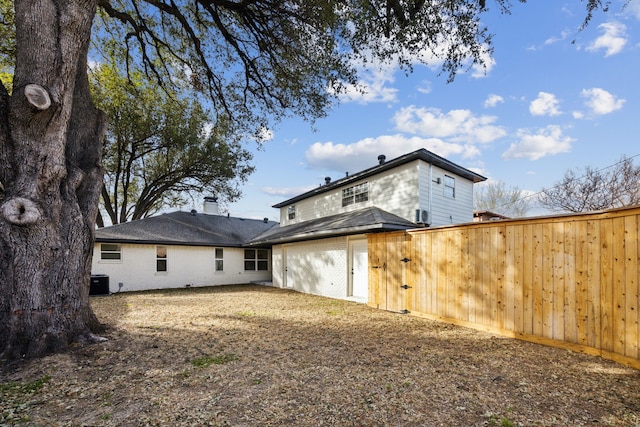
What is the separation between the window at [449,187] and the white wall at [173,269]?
1125 centimetres

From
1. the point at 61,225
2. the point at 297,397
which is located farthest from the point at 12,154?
the point at 297,397

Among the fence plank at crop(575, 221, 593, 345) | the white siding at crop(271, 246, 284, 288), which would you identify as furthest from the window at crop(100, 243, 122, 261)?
the fence plank at crop(575, 221, 593, 345)

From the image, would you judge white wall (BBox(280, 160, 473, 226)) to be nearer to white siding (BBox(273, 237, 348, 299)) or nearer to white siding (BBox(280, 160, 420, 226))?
white siding (BBox(280, 160, 420, 226))

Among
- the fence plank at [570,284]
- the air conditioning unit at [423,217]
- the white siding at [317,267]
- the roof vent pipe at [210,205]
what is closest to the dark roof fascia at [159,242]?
the white siding at [317,267]

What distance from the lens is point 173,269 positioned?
14.8 m

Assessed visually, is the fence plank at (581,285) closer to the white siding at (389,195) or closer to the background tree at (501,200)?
the white siding at (389,195)

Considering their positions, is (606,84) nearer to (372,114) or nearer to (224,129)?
(372,114)

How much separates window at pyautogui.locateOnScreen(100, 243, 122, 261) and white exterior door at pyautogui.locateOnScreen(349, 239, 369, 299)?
10.8 m

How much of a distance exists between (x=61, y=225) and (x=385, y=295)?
24.5 ft

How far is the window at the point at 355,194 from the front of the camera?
1256 cm

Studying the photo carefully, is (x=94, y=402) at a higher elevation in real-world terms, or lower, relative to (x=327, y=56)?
lower

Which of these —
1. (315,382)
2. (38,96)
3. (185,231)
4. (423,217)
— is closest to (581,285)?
(315,382)

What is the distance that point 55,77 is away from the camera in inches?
177

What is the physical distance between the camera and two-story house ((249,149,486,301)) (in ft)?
33.6
